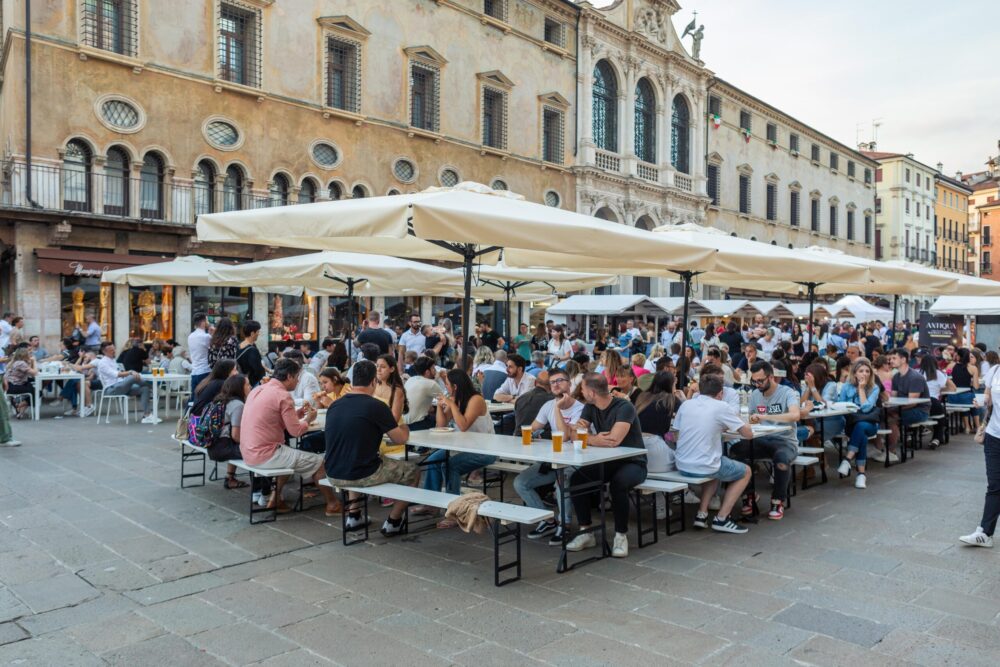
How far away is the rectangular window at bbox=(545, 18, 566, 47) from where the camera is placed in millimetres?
29859

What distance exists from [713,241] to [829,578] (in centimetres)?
515

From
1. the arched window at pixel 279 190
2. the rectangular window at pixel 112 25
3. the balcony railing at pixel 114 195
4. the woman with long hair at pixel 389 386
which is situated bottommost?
the woman with long hair at pixel 389 386

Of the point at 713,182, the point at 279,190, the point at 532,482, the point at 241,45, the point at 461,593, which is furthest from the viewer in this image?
the point at 713,182

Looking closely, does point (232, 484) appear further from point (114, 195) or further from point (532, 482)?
point (114, 195)

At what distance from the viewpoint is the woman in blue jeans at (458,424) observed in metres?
6.57

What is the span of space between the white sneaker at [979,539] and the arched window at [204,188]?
18.1 metres

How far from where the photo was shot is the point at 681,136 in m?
37.5

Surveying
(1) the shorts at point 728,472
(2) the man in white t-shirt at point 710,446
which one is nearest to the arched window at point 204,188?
(2) the man in white t-shirt at point 710,446

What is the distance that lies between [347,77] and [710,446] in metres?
20.0

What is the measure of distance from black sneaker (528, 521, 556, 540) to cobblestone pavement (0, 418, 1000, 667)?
0.27 m

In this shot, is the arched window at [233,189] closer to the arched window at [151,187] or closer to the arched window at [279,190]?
the arched window at [279,190]

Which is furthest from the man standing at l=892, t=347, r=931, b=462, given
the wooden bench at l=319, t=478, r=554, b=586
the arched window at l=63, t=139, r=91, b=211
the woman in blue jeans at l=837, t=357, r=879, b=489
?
the arched window at l=63, t=139, r=91, b=211

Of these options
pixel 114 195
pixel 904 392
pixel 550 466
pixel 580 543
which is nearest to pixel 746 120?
pixel 114 195

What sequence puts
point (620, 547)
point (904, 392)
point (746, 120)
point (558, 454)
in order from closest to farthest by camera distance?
point (558, 454) → point (620, 547) → point (904, 392) → point (746, 120)
